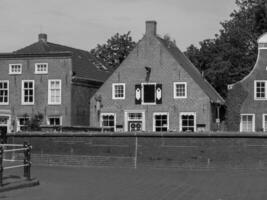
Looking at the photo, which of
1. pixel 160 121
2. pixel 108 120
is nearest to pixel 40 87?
pixel 108 120

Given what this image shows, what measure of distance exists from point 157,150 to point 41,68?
947 inches

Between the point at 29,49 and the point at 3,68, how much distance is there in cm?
287

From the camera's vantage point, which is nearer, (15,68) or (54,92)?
(54,92)

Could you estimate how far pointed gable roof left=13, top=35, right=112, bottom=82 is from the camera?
5034 centimetres

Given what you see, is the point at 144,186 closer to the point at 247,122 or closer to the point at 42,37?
the point at 247,122

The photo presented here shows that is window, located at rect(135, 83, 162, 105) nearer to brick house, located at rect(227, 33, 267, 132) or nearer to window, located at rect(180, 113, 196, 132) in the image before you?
window, located at rect(180, 113, 196, 132)

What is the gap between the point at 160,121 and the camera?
4712 centimetres

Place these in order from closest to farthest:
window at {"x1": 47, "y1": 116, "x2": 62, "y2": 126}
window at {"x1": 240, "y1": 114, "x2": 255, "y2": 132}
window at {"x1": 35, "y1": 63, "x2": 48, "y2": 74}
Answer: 1. window at {"x1": 240, "y1": 114, "x2": 255, "y2": 132}
2. window at {"x1": 47, "y1": 116, "x2": 62, "y2": 126}
3. window at {"x1": 35, "y1": 63, "x2": 48, "y2": 74}

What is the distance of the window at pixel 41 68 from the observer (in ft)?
158

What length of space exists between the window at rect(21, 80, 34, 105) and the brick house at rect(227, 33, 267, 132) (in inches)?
607

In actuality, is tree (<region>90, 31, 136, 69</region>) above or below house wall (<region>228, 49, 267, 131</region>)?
above

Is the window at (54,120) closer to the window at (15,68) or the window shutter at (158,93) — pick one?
the window at (15,68)

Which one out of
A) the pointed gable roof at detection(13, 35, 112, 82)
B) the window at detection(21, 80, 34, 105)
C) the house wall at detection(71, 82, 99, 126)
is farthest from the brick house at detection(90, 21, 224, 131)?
the window at detection(21, 80, 34, 105)

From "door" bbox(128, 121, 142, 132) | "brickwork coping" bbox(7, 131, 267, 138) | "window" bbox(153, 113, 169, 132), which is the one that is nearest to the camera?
"brickwork coping" bbox(7, 131, 267, 138)
